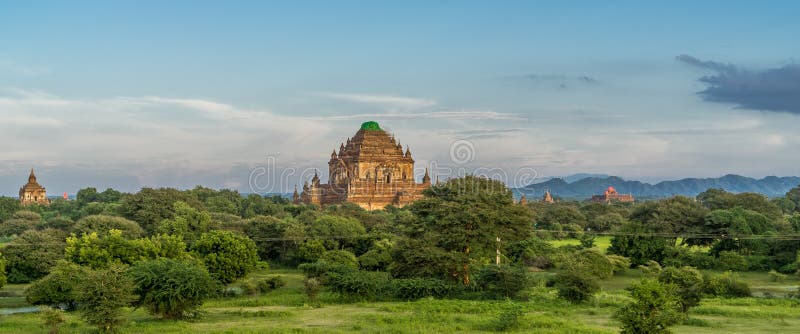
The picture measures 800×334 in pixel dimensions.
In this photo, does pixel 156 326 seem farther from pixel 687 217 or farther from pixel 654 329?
pixel 687 217

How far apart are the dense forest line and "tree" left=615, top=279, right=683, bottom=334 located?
42 millimetres

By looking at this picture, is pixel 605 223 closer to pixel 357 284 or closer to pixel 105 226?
pixel 357 284

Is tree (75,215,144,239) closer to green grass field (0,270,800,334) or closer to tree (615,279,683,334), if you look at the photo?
green grass field (0,270,800,334)

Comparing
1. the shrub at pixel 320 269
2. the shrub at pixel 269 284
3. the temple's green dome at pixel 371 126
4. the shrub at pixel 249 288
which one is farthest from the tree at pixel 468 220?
the temple's green dome at pixel 371 126

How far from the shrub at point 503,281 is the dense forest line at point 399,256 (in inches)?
2.1

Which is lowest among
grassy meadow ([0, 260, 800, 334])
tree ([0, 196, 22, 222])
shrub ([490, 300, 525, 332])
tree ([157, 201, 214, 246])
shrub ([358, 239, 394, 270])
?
grassy meadow ([0, 260, 800, 334])

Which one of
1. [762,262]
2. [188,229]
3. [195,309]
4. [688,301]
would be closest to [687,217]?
[762,262]

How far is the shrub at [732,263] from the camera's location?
45656mm

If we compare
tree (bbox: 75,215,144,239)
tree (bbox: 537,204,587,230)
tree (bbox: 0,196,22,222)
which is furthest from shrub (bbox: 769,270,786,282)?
tree (bbox: 0,196,22,222)

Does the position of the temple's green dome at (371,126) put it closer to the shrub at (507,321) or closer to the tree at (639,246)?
the tree at (639,246)

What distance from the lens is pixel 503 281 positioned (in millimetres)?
35000

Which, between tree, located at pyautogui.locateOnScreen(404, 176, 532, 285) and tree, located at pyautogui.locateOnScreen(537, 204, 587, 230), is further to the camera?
tree, located at pyautogui.locateOnScreen(537, 204, 587, 230)

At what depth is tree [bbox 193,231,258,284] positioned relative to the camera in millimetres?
38562

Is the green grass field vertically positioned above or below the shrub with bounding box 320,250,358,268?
below
